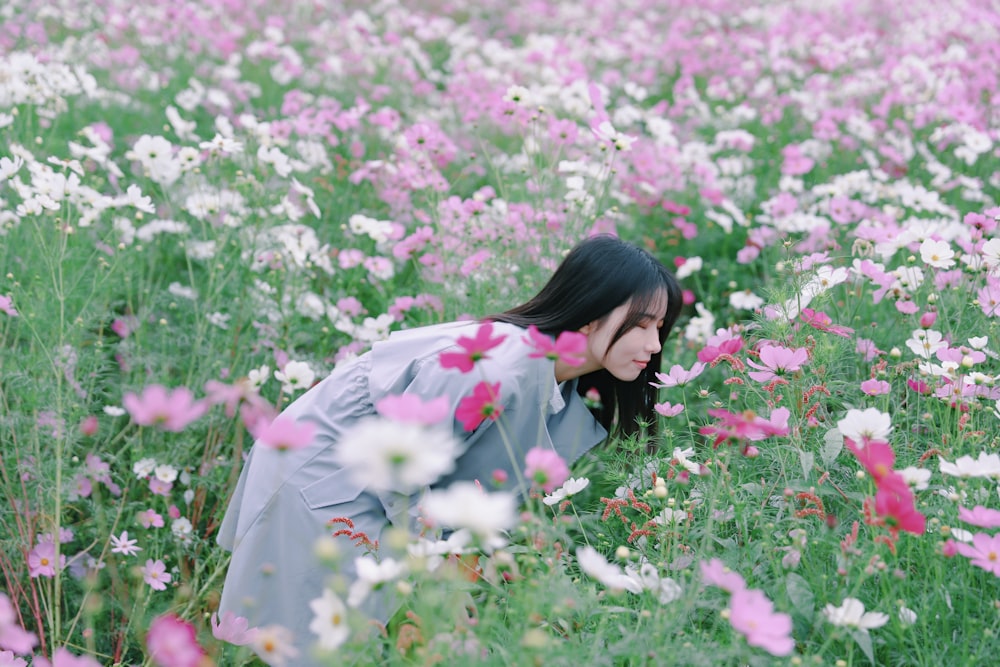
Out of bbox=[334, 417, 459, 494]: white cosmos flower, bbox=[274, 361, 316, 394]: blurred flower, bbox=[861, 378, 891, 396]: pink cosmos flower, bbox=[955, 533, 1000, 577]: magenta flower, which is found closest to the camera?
bbox=[334, 417, 459, 494]: white cosmos flower

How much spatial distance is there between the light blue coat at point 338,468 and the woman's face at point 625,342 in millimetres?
128

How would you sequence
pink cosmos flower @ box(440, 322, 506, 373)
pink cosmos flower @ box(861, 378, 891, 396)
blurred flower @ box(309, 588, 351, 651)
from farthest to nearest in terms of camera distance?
pink cosmos flower @ box(861, 378, 891, 396) < pink cosmos flower @ box(440, 322, 506, 373) < blurred flower @ box(309, 588, 351, 651)

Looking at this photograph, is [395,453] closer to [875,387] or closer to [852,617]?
[852,617]

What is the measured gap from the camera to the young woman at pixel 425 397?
1.98 meters

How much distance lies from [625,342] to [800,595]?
69 cm

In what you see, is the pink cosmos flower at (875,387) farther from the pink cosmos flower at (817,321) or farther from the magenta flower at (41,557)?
the magenta flower at (41,557)

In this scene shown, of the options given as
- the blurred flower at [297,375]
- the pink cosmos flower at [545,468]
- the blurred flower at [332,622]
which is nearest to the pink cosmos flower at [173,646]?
the blurred flower at [332,622]

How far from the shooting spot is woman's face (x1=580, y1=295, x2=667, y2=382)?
1.99 meters

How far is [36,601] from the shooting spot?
2.06 meters

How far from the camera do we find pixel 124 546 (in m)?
2.34

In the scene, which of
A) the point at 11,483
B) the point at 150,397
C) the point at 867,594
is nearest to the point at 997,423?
the point at 867,594

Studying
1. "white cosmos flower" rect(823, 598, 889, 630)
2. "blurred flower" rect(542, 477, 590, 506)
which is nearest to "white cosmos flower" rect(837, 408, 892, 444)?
"white cosmos flower" rect(823, 598, 889, 630)

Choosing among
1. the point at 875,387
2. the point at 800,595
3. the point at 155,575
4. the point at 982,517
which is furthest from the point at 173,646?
the point at 155,575

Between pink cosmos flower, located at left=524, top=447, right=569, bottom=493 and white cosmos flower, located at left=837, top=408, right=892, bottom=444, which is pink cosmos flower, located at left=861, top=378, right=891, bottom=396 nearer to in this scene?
white cosmos flower, located at left=837, top=408, right=892, bottom=444
